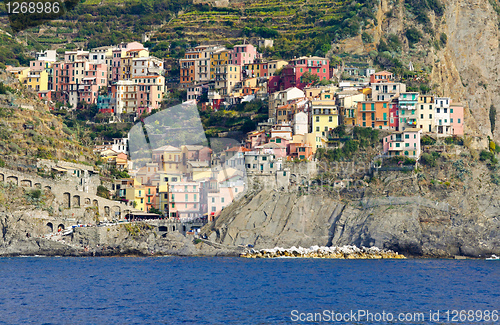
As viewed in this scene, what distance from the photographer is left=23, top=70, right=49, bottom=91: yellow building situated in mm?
118812

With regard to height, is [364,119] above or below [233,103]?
below

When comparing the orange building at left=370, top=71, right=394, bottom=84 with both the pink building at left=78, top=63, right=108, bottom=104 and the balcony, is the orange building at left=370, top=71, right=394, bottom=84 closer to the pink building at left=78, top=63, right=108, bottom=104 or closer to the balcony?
the balcony

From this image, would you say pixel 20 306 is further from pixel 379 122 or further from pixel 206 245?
pixel 379 122

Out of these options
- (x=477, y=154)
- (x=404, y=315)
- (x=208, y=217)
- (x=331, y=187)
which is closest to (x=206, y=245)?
(x=208, y=217)

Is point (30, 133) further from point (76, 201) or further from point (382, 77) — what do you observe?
point (382, 77)

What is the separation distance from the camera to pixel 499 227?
82562mm

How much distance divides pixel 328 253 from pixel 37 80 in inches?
2186

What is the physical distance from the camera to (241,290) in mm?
60375

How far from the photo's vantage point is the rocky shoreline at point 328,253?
81000 millimetres

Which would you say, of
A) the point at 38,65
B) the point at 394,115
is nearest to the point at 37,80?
the point at 38,65

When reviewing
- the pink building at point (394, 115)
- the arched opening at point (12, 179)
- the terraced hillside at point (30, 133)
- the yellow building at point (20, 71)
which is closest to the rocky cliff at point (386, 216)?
the pink building at point (394, 115)

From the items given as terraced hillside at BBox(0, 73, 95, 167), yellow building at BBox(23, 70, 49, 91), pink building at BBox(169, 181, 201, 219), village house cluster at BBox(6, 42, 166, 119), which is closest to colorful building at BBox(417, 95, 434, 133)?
pink building at BBox(169, 181, 201, 219)

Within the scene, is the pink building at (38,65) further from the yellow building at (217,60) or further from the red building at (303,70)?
the red building at (303,70)

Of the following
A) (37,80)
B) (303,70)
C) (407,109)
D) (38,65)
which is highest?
(38,65)
